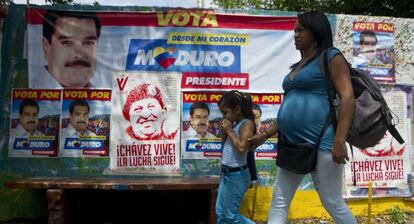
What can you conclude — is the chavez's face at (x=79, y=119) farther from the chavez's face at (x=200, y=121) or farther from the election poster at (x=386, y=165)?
the election poster at (x=386, y=165)

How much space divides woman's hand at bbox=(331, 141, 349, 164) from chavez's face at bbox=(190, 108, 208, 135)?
2450 mm

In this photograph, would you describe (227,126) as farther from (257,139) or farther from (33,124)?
(33,124)

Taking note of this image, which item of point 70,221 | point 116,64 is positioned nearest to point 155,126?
point 116,64

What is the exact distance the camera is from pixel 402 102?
18.5 ft

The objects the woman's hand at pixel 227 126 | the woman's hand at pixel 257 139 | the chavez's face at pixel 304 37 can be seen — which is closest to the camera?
the chavez's face at pixel 304 37

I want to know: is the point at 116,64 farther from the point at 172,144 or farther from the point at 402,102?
the point at 402,102

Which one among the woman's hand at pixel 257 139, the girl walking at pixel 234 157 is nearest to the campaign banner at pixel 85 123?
the girl walking at pixel 234 157

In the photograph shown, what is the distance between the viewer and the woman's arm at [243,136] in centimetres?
381

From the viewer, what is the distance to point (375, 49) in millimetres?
5605

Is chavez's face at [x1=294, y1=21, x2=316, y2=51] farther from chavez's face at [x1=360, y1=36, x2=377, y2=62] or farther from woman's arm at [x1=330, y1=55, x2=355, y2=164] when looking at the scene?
chavez's face at [x1=360, y1=36, x2=377, y2=62]

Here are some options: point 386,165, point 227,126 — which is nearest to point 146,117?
point 227,126

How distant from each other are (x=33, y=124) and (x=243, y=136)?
2.55m

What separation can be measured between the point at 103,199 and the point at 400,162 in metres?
3.31

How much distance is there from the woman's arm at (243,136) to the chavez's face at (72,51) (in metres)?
2.07
